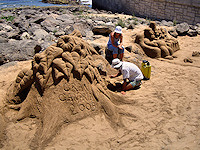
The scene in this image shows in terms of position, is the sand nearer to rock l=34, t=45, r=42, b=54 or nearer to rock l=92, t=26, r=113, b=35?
rock l=34, t=45, r=42, b=54

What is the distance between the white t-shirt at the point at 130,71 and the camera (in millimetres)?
4691

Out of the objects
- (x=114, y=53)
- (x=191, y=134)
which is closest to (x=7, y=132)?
(x=191, y=134)

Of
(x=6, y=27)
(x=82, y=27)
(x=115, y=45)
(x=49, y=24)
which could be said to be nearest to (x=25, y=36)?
(x=6, y=27)

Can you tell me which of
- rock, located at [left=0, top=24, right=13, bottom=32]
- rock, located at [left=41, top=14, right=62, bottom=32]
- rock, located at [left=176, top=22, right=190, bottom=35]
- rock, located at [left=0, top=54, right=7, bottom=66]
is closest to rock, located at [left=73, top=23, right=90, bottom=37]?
rock, located at [left=41, top=14, right=62, bottom=32]

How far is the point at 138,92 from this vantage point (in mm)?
4961

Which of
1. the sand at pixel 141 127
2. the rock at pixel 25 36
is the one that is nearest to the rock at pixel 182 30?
the sand at pixel 141 127

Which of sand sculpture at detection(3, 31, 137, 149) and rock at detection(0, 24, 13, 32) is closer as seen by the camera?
sand sculpture at detection(3, 31, 137, 149)

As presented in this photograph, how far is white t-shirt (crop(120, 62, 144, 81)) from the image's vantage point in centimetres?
469

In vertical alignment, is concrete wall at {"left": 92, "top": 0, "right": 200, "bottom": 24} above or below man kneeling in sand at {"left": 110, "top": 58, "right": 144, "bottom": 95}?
above

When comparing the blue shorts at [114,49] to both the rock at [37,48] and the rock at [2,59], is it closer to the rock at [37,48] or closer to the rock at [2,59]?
the rock at [37,48]

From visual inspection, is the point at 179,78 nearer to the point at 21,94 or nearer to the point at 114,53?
the point at 114,53

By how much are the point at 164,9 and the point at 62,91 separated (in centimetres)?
1282

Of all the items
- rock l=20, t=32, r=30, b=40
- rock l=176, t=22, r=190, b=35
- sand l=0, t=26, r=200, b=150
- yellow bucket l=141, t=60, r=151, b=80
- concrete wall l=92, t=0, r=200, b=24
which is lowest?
sand l=0, t=26, r=200, b=150

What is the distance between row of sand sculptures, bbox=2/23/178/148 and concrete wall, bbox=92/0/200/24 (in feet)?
35.5
